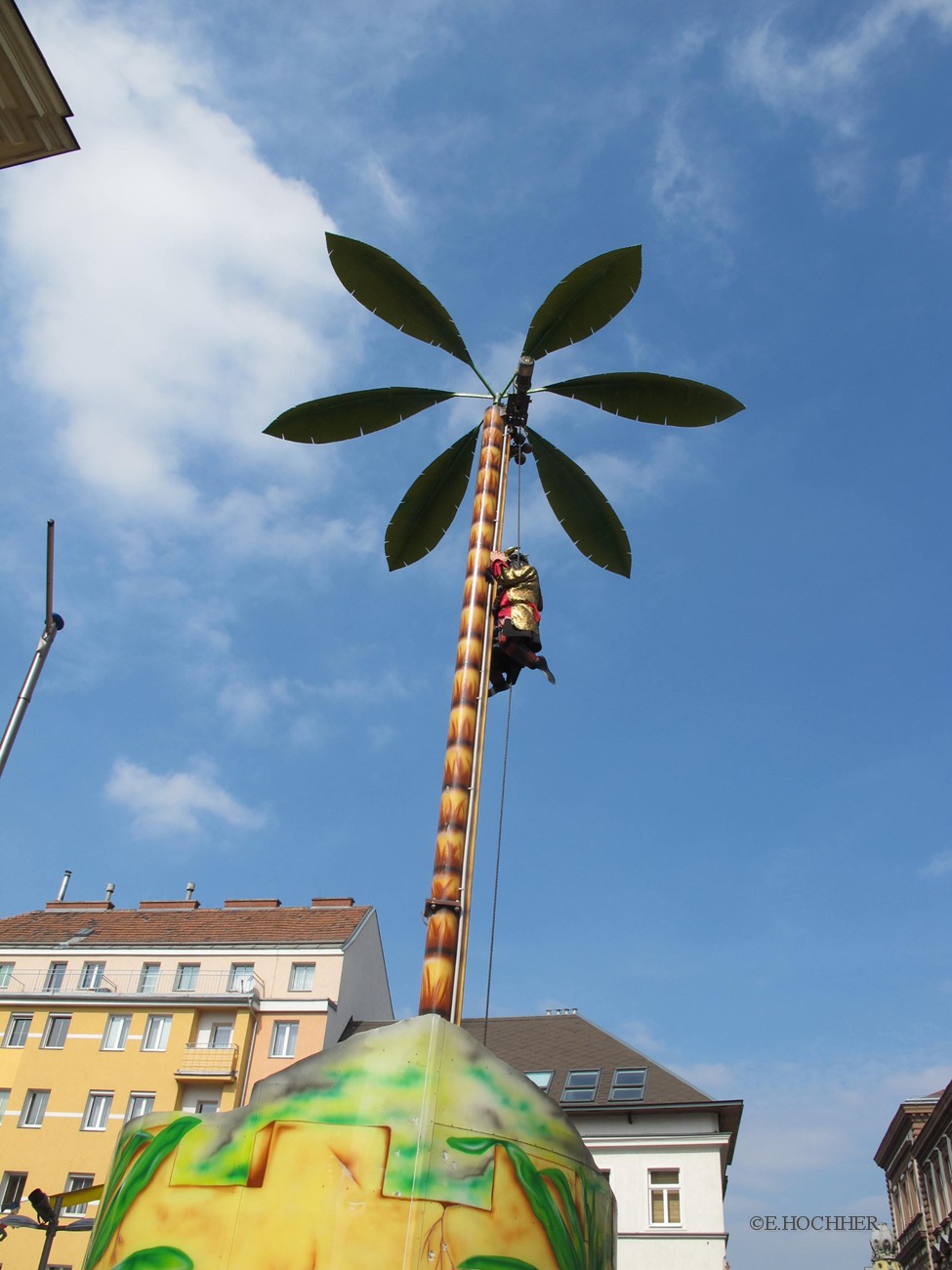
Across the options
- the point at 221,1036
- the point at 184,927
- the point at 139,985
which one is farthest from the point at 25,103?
the point at 184,927

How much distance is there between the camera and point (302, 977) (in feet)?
125

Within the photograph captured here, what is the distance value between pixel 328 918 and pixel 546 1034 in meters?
9.29

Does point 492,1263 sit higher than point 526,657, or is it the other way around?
point 526,657

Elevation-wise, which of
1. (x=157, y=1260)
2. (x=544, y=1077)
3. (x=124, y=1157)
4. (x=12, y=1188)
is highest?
(x=544, y=1077)

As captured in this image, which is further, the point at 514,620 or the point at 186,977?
the point at 186,977

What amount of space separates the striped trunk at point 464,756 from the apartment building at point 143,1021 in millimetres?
28482

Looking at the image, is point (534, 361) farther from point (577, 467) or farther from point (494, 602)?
point (494, 602)

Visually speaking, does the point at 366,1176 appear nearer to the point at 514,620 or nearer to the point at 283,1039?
the point at 514,620

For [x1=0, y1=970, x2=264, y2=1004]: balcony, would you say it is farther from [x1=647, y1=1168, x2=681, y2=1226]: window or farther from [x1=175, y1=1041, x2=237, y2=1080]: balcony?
[x1=647, y1=1168, x2=681, y2=1226]: window

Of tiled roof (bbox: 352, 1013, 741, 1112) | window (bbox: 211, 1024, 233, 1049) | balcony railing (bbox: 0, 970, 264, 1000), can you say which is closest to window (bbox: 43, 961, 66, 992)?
balcony railing (bbox: 0, 970, 264, 1000)

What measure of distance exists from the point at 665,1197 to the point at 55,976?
75.4 ft

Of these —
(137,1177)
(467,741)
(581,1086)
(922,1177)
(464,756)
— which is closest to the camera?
(137,1177)

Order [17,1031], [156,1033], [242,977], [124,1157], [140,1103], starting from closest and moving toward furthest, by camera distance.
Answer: [124,1157], [140,1103], [156,1033], [17,1031], [242,977]

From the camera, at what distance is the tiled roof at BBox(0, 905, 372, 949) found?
39750 mm
